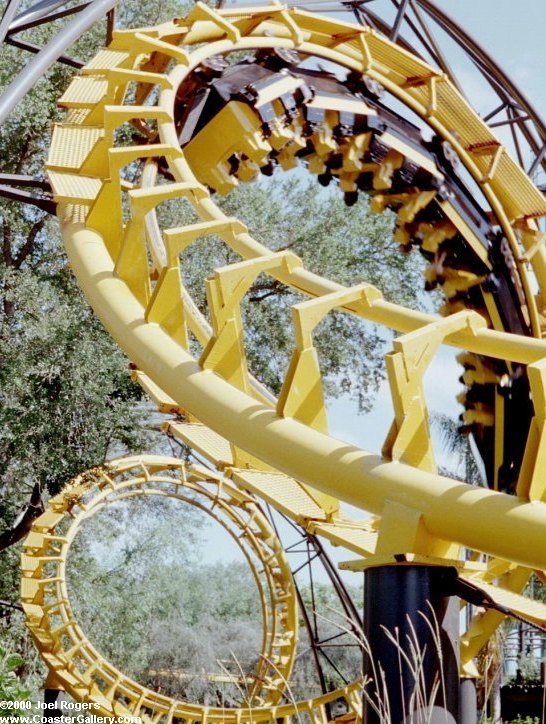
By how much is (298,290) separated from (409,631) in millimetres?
1463

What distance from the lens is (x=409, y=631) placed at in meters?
3.03

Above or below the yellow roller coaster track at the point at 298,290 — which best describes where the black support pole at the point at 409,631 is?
below

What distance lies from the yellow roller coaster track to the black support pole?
7 cm

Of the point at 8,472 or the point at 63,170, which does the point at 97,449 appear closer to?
the point at 8,472

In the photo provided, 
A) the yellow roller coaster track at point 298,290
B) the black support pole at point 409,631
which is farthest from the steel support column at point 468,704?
the black support pole at point 409,631

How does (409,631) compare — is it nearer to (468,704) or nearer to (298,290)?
(298,290)

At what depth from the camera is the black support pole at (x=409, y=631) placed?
2.96 m

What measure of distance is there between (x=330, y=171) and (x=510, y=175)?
142 cm

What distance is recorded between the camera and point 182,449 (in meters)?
12.8

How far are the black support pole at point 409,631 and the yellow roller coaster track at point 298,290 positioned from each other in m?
0.07

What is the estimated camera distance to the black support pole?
9.71 feet

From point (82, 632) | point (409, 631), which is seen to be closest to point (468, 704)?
point (409, 631)

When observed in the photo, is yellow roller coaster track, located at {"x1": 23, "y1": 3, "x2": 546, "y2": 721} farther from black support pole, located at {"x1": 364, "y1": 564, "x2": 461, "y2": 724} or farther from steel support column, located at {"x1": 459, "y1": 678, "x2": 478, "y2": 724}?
steel support column, located at {"x1": 459, "y1": 678, "x2": 478, "y2": 724}

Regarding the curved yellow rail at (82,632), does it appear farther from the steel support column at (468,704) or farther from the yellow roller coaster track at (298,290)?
the steel support column at (468,704)
